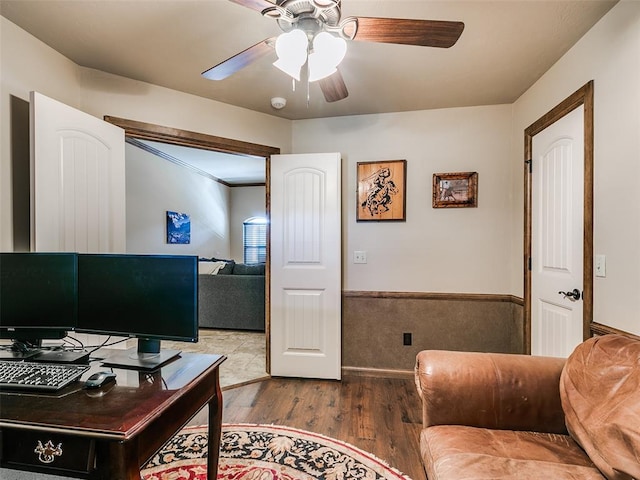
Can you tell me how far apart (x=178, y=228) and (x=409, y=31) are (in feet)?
16.0

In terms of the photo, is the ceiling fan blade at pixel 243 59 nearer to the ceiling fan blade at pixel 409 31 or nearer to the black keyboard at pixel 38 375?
the ceiling fan blade at pixel 409 31

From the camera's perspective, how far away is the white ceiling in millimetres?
1618

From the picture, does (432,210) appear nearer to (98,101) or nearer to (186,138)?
(186,138)

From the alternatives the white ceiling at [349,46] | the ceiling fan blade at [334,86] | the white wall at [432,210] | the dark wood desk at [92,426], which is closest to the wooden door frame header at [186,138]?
the white ceiling at [349,46]

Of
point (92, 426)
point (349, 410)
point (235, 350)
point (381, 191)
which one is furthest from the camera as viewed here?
point (235, 350)

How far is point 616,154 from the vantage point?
61.7 inches

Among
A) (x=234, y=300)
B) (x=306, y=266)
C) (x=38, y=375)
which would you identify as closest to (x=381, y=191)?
(x=306, y=266)

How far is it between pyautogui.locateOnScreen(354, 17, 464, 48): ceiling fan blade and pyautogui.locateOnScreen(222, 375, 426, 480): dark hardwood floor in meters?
2.05

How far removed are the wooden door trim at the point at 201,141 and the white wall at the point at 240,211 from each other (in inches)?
189

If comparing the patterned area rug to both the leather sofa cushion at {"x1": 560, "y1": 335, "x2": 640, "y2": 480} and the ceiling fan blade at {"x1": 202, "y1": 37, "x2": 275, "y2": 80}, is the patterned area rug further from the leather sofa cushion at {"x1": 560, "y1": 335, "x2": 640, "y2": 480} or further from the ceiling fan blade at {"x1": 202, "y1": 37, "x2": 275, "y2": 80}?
the ceiling fan blade at {"x1": 202, "y1": 37, "x2": 275, "y2": 80}

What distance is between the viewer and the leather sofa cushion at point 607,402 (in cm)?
92

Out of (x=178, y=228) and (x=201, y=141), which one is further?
(x=178, y=228)

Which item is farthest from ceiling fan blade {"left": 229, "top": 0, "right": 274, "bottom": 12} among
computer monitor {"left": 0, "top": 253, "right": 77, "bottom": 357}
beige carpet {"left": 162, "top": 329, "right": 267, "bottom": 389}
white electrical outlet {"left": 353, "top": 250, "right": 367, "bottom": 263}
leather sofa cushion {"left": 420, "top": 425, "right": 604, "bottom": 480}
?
beige carpet {"left": 162, "top": 329, "right": 267, "bottom": 389}

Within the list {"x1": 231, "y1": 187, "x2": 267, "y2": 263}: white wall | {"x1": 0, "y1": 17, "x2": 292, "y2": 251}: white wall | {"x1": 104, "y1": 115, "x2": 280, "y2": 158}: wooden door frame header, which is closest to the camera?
{"x1": 0, "y1": 17, "x2": 292, "y2": 251}: white wall
